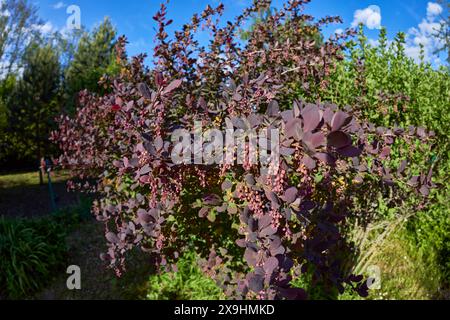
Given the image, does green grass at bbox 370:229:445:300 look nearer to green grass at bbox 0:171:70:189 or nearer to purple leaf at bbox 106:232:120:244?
purple leaf at bbox 106:232:120:244

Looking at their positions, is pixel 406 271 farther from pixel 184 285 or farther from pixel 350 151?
pixel 350 151

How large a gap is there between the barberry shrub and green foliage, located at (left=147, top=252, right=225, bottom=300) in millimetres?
1005

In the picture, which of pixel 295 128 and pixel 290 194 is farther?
pixel 290 194

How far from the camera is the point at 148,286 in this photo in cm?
395

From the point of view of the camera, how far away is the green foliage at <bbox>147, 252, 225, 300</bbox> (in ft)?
11.9

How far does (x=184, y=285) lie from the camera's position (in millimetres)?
3807

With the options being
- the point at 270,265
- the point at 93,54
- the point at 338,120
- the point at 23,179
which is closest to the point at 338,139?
the point at 338,120

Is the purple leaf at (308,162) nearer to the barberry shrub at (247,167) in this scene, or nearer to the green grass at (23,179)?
the barberry shrub at (247,167)

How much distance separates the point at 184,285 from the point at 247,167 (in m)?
2.76
